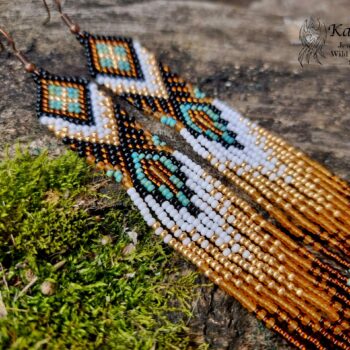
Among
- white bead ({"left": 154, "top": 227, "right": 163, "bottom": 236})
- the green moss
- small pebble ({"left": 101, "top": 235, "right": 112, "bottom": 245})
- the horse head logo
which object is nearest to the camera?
the green moss

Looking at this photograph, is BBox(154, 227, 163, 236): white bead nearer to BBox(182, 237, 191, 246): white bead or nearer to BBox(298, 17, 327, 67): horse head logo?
BBox(182, 237, 191, 246): white bead

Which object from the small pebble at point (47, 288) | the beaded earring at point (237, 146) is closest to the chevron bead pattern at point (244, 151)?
the beaded earring at point (237, 146)

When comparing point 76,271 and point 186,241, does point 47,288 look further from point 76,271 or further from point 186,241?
point 186,241

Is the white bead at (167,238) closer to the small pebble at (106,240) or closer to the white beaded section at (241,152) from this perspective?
the small pebble at (106,240)

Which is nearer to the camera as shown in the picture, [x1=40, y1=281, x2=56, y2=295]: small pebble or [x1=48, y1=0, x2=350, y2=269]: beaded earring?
[x1=40, y1=281, x2=56, y2=295]: small pebble

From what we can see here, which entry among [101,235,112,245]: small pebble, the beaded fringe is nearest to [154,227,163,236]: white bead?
the beaded fringe

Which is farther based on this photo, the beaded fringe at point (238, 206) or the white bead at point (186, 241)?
the white bead at point (186, 241)

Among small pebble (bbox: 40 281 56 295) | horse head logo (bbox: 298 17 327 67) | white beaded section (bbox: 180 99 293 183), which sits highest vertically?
horse head logo (bbox: 298 17 327 67)

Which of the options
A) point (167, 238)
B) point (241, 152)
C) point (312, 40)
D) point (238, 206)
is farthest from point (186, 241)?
point (312, 40)

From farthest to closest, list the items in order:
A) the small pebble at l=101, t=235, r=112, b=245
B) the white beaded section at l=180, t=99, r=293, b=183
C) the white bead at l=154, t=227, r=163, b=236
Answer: the white beaded section at l=180, t=99, r=293, b=183 < the white bead at l=154, t=227, r=163, b=236 < the small pebble at l=101, t=235, r=112, b=245
